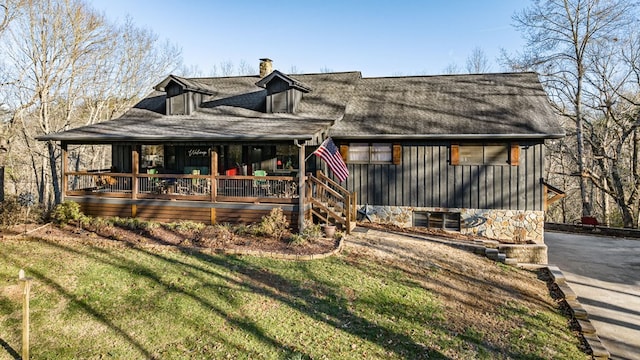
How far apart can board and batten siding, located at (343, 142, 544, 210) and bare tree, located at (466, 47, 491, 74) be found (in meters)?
29.4

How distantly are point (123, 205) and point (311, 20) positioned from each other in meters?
19.2

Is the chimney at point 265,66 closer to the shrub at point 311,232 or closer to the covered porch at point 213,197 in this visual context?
the covered porch at point 213,197

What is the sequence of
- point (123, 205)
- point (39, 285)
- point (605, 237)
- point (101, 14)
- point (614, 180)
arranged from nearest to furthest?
point (39, 285)
point (123, 205)
point (605, 237)
point (614, 180)
point (101, 14)

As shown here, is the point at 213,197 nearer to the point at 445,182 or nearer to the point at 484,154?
the point at 445,182

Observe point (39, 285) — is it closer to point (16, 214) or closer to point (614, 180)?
point (16, 214)

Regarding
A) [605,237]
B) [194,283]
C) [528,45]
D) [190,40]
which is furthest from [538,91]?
[190,40]

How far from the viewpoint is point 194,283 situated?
291 inches

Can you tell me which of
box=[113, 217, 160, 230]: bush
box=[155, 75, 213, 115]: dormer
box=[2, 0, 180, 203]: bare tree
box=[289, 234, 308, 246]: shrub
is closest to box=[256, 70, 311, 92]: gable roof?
box=[155, 75, 213, 115]: dormer

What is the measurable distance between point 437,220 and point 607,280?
481 cm

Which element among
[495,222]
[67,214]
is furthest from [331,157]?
[67,214]

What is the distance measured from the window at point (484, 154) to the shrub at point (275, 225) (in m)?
6.02

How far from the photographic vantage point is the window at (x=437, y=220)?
513 inches

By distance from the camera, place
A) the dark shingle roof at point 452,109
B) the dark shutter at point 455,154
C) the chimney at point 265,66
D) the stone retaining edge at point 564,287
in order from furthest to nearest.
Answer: the chimney at point 265,66 → the dark shutter at point 455,154 → the dark shingle roof at point 452,109 → the stone retaining edge at point 564,287

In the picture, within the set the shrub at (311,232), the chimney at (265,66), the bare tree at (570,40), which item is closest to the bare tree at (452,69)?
the bare tree at (570,40)
